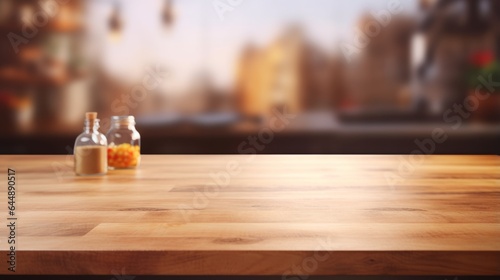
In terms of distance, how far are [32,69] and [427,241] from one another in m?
3.07

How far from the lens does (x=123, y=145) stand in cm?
145

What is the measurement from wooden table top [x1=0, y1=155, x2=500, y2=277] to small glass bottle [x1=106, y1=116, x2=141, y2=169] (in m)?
0.08

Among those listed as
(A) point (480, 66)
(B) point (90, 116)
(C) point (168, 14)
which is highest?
(C) point (168, 14)

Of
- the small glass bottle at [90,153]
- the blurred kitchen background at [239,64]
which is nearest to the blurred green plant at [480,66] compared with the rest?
the blurred kitchen background at [239,64]

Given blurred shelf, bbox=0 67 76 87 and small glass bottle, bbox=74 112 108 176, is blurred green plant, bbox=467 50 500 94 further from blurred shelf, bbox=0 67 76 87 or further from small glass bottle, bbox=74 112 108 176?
small glass bottle, bbox=74 112 108 176

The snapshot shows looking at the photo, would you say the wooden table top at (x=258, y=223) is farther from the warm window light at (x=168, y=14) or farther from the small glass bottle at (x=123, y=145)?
the warm window light at (x=168, y=14)

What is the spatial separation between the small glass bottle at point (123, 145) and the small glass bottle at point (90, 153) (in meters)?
0.08

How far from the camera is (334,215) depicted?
2.70ft

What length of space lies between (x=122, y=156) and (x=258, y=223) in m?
0.74

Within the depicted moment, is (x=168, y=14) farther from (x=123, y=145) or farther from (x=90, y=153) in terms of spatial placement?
(x=90, y=153)

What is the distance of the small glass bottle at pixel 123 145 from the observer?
1.42m

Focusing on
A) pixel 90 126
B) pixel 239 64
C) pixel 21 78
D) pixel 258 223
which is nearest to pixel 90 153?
pixel 90 126

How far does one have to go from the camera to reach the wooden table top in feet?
2.09

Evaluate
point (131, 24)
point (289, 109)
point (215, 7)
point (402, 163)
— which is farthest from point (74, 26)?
point (402, 163)
